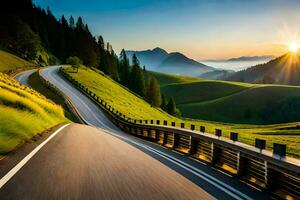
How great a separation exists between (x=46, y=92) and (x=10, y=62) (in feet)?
127

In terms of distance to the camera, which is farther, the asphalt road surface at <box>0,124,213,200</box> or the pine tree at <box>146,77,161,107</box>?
the pine tree at <box>146,77,161,107</box>

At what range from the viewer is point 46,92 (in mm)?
72375

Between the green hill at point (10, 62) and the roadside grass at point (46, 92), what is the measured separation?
14643 millimetres

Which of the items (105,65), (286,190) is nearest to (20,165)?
(286,190)

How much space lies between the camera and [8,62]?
346 feet

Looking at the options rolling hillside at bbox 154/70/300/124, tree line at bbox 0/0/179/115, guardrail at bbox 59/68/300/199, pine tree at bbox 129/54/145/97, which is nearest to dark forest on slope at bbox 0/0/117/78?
tree line at bbox 0/0/179/115

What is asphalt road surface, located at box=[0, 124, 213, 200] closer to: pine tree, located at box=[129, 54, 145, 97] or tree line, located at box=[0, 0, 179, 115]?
tree line, located at box=[0, 0, 179, 115]

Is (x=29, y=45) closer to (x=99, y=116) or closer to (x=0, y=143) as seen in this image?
(x=99, y=116)

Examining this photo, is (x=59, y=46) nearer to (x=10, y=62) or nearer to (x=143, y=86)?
(x=143, y=86)

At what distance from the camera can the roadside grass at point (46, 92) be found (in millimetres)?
63481

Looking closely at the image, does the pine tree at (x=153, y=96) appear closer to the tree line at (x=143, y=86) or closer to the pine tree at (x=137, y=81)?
the tree line at (x=143, y=86)

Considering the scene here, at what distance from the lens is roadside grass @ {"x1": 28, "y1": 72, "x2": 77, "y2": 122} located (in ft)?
208

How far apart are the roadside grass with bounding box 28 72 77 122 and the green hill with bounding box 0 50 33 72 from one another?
14.6 meters

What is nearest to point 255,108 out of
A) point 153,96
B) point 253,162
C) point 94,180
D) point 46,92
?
point 153,96
